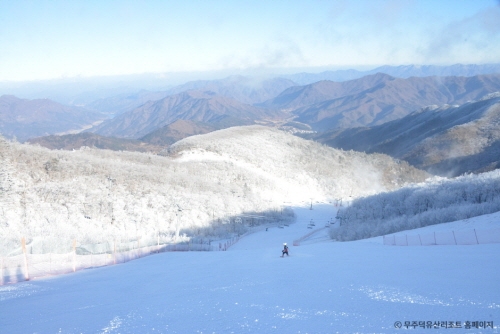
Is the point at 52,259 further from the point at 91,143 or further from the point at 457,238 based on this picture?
the point at 91,143

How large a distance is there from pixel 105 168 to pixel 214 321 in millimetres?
34956

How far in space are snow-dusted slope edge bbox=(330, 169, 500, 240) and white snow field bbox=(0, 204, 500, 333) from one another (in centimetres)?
1383

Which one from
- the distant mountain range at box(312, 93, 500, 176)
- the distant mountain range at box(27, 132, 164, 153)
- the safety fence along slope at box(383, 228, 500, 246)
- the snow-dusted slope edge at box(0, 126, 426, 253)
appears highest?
the distant mountain range at box(27, 132, 164, 153)

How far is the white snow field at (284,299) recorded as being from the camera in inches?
231

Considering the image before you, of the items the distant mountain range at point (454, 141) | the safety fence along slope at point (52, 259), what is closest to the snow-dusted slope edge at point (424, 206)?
the safety fence along slope at point (52, 259)

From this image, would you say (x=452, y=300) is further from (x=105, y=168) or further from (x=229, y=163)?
(x=229, y=163)

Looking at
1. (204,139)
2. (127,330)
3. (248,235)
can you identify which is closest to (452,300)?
(127,330)

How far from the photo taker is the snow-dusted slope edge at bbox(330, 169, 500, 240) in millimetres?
24156

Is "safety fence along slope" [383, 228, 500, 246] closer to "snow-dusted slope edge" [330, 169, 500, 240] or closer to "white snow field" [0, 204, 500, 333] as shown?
"white snow field" [0, 204, 500, 333]

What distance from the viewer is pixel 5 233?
23453 millimetres

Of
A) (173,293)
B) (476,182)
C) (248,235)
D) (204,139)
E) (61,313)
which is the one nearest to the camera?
(61,313)

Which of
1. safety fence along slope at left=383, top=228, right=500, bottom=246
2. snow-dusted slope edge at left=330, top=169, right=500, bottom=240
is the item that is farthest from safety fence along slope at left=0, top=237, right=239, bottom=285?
snow-dusted slope edge at left=330, top=169, right=500, bottom=240

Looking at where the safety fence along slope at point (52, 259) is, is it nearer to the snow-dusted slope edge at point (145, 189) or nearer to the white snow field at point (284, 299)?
the white snow field at point (284, 299)

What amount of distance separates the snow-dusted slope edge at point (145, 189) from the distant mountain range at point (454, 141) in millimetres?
26166
